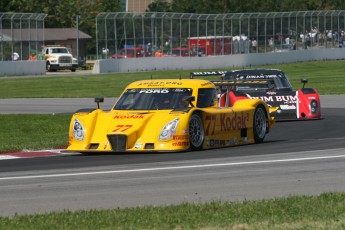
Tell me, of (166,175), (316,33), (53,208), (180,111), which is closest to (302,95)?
(180,111)

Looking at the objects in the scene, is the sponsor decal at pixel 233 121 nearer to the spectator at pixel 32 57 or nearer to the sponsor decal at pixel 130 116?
the sponsor decal at pixel 130 116

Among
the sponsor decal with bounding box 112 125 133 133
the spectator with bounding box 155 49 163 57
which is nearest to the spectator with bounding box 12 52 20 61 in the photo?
the spectator with bounding box 155 49 163 57

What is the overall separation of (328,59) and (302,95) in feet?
170

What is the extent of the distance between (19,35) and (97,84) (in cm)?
1440

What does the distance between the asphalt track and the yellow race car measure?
9.3 inches

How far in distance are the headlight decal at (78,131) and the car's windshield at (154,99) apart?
102cm

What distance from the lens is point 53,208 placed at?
10852 mm

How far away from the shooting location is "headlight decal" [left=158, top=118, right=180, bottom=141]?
17.0 meters

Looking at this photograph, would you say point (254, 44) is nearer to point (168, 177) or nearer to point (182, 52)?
point (182, 52)

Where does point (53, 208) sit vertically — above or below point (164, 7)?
below

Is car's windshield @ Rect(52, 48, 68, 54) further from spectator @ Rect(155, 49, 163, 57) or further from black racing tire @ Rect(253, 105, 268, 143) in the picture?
black racing tire @ Rect(253, 105, 268, 143)

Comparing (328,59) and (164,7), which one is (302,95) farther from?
(164,7)

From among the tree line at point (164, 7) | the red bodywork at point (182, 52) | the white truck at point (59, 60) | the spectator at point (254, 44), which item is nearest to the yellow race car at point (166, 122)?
the red bodywork at point (182, 52)

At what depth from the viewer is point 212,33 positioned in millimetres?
71312
